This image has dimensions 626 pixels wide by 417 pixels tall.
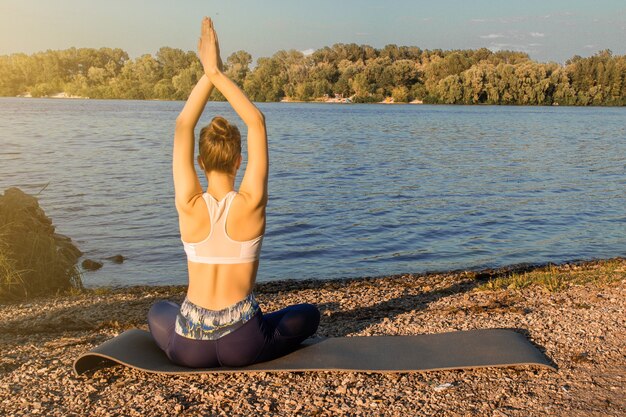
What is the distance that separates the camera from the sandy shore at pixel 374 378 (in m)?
4.63

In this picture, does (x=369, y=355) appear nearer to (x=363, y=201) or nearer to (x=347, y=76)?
(x=363, y=201)

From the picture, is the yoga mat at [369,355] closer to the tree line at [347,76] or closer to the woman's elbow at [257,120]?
the woman's elbow at [257,120]

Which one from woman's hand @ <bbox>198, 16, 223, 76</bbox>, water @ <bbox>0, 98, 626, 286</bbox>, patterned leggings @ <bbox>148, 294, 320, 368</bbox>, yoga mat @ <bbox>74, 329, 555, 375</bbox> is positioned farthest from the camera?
water @ <bbox>0, 98, 626, 286</bbox>

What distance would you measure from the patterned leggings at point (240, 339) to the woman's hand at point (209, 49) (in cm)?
174

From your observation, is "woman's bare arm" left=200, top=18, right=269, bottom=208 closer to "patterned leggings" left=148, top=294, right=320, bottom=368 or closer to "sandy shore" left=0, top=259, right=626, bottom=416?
"patterned leggings" left=148, top=294, right=320, bottom=368

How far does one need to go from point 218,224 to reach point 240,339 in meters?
0.87

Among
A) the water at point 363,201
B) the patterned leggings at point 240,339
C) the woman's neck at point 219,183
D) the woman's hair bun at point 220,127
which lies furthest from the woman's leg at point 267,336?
the water at point 363,201

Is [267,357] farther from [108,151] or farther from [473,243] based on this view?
[108,151]

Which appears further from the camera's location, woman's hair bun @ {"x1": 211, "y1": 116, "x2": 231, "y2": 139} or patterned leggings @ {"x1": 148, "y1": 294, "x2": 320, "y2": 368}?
patterned leggings @ {"x1": 148, "y1": 294, "x2": 320, "y2": 368}

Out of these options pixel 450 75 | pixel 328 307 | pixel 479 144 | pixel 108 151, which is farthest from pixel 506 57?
pixel 328 307

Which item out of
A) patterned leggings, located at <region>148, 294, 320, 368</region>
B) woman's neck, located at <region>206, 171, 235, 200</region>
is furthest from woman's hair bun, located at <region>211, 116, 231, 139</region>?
patterned leggings, located at <region>148, 294, 320, 368</region>

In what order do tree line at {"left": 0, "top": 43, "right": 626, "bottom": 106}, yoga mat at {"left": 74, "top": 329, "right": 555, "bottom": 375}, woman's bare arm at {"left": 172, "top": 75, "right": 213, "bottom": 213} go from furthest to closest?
1. tree line at {"left": 0, "top": 43, "right": 626, "bottom": 106}
2. yoga mat at {"left": 74, "top": 329, "right": 555, "bottom": 375}
3. woman's bare arm at {"left": 172, "top": 75, "right": 213, "bottom": 213}

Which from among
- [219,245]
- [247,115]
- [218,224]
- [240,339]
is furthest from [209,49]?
[240,339]

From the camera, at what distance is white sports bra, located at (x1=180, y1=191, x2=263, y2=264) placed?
15.6 feet
